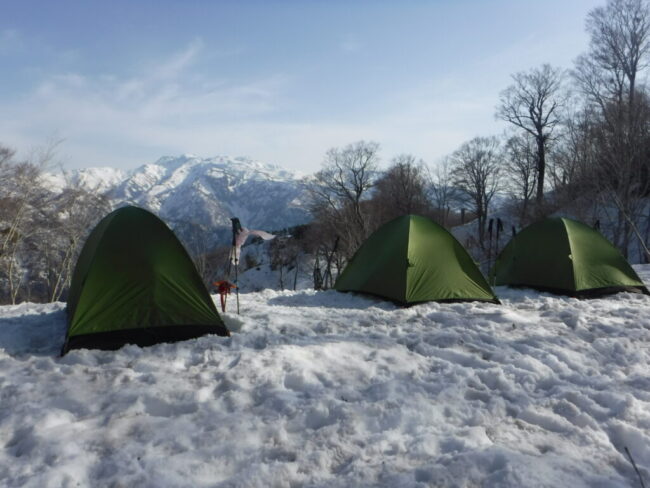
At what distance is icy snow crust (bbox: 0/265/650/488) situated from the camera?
296 centimetres

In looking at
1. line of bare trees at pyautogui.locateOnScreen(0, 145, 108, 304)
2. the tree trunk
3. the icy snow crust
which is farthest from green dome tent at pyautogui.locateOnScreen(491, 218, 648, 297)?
the tree trunk

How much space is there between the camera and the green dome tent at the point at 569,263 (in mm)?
9164

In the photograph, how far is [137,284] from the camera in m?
5.55

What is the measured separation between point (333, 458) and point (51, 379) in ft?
10.7

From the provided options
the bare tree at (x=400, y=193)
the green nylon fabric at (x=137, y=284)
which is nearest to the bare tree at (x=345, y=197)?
the bare tree at (x=400, y=193)

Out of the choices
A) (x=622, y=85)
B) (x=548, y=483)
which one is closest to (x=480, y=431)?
(x=548, y=483)

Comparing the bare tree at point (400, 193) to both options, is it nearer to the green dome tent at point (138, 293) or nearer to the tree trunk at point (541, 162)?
the tree trunk at point (541, 162)

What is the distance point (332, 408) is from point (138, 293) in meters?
3.23

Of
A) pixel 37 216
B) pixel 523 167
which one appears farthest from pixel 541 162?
pixel 37 216

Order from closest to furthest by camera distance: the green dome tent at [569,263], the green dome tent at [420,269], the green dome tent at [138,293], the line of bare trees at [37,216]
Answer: the green dome tent at [138,293]
the green dome tent at [420,269]
the green dome tent at [569,263]
the line of bare trees at [37,216]

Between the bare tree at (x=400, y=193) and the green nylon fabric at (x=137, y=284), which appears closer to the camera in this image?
the green nylon fabric at (x=137, y=284)

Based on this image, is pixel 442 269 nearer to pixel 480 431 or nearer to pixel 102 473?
pixel 480 431

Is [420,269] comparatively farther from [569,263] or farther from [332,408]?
[332,408]

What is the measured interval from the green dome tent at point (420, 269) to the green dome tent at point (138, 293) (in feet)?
12.4
